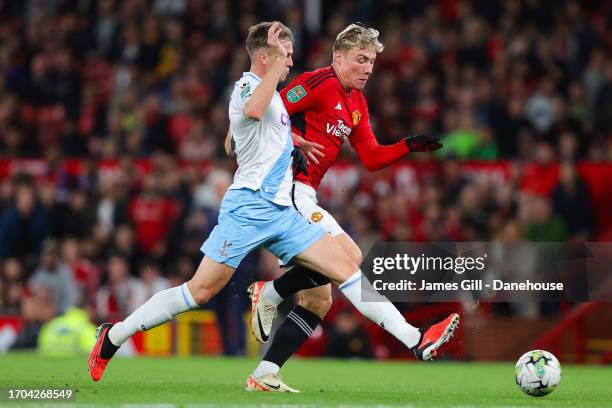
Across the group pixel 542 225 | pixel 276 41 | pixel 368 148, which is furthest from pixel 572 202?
pixel 276 41

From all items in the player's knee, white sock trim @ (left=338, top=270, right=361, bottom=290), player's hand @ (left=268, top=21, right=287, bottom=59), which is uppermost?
player's hand @ (left=268, top=21, right=287, bottom=59)

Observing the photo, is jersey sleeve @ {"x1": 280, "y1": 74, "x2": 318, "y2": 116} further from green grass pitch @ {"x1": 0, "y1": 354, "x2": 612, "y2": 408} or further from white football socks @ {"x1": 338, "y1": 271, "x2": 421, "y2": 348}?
green grass pitch @ {"x1": 0, "y1": 354, "x2": 612, "y2": 408}

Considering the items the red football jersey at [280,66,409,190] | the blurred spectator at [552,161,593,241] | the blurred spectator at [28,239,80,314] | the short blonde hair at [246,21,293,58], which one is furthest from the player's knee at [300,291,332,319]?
the blurred spectator at [28,239,80,314]

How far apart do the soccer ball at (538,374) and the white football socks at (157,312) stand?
220cm

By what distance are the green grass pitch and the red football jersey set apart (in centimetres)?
161

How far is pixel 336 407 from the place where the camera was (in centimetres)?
710

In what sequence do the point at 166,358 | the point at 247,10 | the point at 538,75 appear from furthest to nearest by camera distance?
the point at 247,10 < the point at 538,75 < the point at 166,358

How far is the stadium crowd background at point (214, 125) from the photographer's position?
50.2 feet

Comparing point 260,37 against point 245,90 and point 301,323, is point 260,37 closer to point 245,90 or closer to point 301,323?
point 245,90

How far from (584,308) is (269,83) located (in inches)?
314

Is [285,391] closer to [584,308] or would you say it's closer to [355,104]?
[355,104]

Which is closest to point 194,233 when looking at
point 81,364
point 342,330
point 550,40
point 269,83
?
point 342,330

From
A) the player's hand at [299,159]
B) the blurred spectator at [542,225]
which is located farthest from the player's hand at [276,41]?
the blurred spectator at [542,225]

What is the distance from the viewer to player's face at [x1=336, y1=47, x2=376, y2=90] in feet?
28.3
